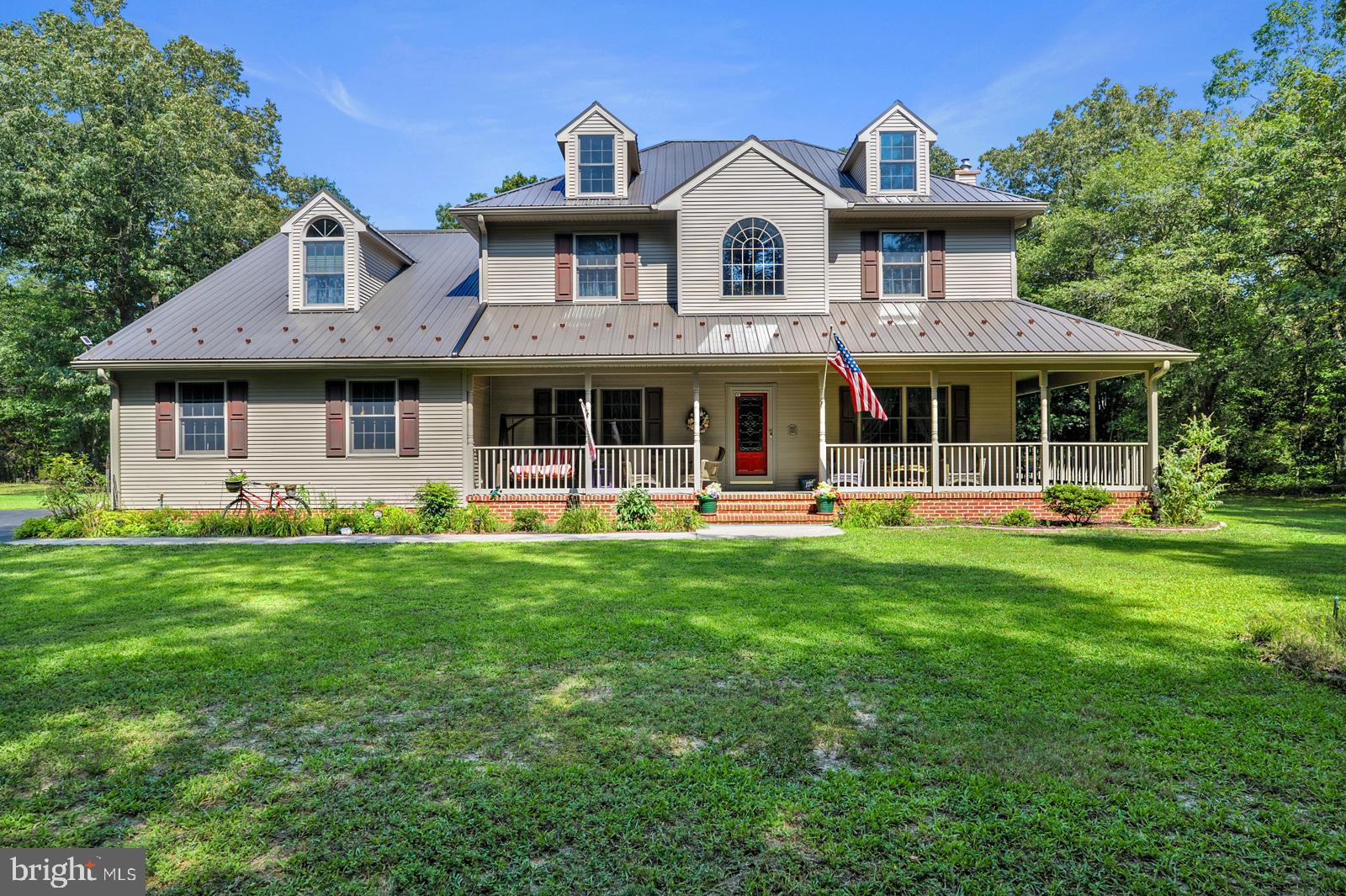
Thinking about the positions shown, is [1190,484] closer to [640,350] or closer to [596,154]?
[640,350]

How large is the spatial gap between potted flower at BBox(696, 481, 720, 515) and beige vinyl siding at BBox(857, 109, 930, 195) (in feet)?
27.4

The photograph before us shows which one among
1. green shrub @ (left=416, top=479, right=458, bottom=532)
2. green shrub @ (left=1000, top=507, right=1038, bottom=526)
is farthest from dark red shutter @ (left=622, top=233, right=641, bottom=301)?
green shrub @ (left=1000, top=507, right=1038, bottom=526)

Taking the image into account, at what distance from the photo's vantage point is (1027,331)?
14094mm

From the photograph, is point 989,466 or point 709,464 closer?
point 989,466

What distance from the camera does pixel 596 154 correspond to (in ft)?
51.8

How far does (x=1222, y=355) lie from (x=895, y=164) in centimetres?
1270

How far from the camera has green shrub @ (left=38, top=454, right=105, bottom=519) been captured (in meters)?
12.9

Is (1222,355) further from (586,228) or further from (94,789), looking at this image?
(94,789)

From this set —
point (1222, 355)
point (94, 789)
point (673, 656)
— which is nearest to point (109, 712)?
point (94, 789)

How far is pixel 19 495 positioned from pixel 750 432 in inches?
1094

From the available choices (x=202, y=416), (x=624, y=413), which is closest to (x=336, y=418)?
(x=202, y=416)

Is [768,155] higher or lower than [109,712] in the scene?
higher

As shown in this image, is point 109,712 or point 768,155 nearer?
point 109,712

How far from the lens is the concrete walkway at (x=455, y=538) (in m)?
11.5
